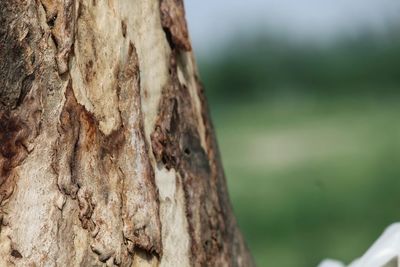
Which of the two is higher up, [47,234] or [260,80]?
[47,234]

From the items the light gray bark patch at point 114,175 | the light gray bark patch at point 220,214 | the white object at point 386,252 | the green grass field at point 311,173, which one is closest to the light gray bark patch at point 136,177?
the light gray bark patch at point 114,175

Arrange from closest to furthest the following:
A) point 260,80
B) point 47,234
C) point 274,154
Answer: point 47,234
point 274,154
point 260,80

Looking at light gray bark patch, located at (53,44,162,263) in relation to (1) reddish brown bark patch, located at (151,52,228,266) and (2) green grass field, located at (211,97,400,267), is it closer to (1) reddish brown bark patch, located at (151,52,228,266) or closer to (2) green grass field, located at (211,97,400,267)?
(1) reddish brown bark patch, located at (151,52,228,266)

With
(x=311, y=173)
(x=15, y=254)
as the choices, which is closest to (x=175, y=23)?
(x=15, y=254)

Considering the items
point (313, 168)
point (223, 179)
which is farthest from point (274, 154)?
point (223, 179)

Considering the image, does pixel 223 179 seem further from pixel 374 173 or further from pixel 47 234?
pixel 374 173

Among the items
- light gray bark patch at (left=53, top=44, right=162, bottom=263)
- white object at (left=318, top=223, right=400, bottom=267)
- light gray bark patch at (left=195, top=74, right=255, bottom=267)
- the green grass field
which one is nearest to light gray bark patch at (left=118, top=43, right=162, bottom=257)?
light gray bark patch at (left=53, top=44, right=162, bottom=263)

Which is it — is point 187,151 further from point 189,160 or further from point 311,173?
point 311,173
